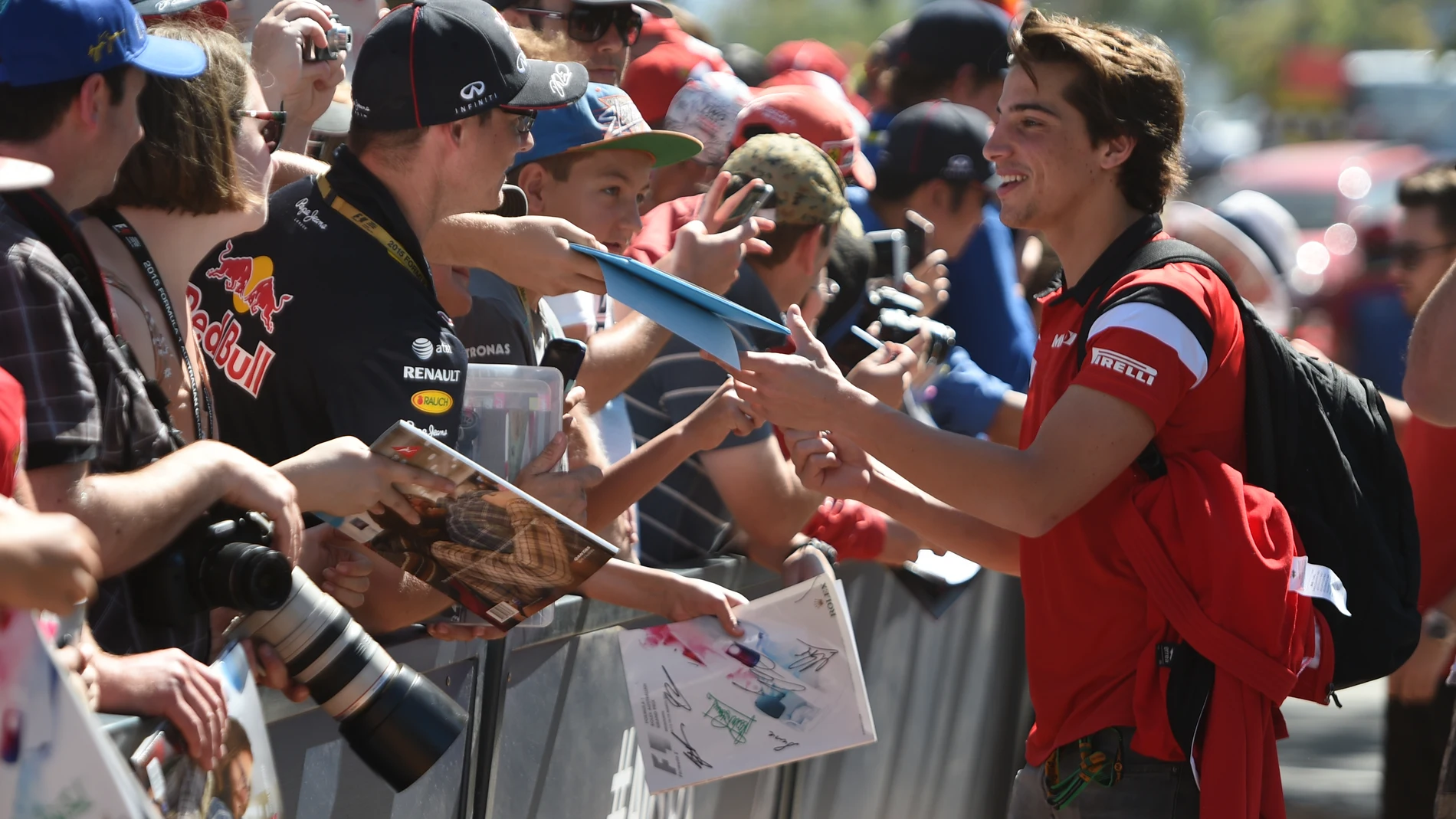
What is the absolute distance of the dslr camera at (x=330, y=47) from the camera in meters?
3.89

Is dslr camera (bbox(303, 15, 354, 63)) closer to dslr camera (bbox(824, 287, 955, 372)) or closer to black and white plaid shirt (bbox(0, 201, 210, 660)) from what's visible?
Result: dslr camera (bbox(824, 287, 955, 372))

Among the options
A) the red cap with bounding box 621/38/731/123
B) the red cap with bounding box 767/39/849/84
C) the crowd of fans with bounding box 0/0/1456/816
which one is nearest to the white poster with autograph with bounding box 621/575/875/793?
the crowd of fans with bounding box 0/0/1456/816

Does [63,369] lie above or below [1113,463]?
above

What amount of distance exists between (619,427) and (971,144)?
101 inches

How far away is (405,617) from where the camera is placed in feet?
9.80

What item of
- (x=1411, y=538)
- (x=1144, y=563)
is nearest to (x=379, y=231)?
(x=1144, y=563)

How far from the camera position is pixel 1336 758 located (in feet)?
28.0

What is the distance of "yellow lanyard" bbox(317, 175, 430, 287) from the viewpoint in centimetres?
303

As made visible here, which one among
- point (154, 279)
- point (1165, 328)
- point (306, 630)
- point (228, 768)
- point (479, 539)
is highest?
point (1165, 328)

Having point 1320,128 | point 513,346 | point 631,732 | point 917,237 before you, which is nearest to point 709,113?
point 917,237

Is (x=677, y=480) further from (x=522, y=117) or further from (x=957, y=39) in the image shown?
(x=957, y=39)

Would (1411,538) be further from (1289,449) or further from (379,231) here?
(379,231)

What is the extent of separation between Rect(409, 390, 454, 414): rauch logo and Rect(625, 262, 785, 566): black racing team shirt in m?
1.36
